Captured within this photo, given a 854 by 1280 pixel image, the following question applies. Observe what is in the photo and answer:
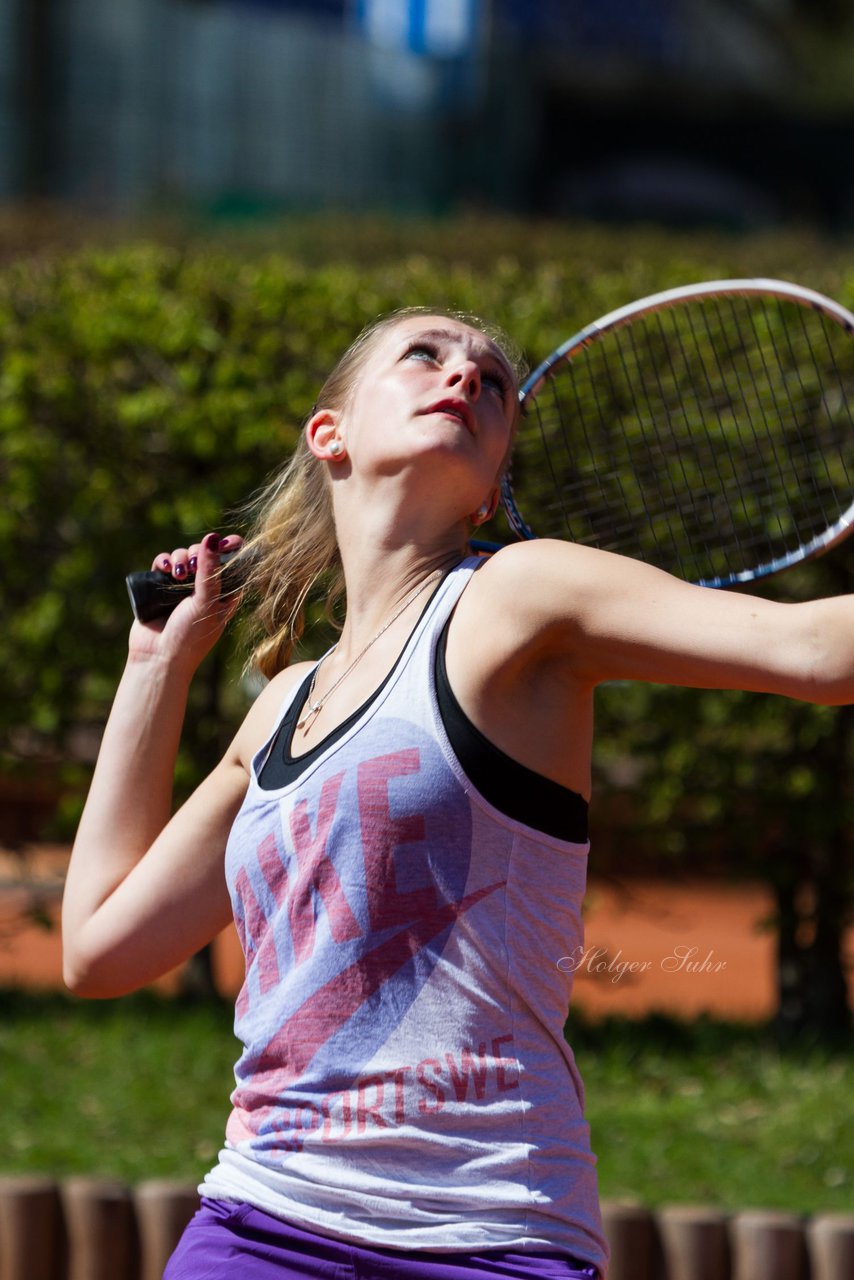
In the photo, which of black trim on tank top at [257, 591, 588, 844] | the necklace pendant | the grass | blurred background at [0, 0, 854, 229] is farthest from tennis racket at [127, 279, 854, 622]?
blurred background at [0, 0, 854, 229]

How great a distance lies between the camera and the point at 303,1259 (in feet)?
5.57

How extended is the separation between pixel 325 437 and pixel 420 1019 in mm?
803

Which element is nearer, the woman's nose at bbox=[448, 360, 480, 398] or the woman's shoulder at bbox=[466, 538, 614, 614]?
the woman's shoulder at bbox=[466, 538, 614, 614]

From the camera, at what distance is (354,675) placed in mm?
1923

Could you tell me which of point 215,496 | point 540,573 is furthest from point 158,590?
point 215,496

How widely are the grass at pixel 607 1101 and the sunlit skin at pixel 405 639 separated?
215cm

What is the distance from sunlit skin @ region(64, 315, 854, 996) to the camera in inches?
65.3

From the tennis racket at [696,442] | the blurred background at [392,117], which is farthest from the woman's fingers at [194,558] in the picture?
the blurred background at [392,117]

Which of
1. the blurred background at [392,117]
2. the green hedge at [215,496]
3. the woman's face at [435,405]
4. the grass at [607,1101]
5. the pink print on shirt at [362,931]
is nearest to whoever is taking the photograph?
the pink print on shirt at [362,931]

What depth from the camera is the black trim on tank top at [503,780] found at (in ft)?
5.57

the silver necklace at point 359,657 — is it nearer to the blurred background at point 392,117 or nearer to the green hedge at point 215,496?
the green hedge at point 215,496

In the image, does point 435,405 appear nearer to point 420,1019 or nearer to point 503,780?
point 503,780

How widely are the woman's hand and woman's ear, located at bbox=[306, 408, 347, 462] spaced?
20cm

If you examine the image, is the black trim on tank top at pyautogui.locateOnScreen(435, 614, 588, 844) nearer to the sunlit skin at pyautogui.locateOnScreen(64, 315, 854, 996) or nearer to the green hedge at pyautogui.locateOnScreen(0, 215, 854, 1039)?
the sunlit skin at pyautogui.locateOnScreen(64, 315, 854, 996)
